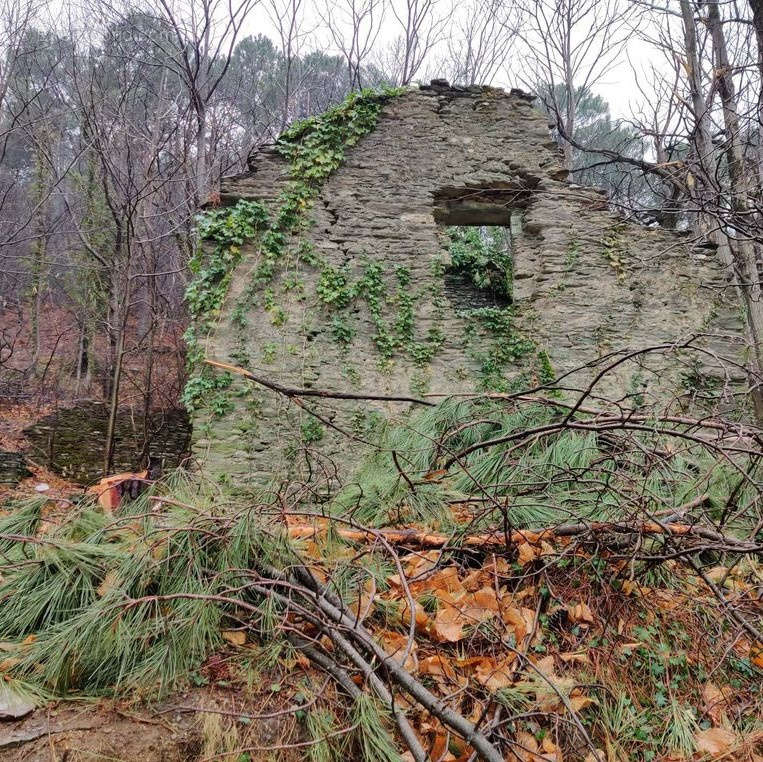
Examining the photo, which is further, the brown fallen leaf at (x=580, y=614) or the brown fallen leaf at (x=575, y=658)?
the brown fallen leaf at (x=580, y=614)

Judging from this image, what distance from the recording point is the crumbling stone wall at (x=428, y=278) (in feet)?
18.3

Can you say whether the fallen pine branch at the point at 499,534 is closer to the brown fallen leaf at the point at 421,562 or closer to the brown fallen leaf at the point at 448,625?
the brown fallen leaf at the point at 421,562

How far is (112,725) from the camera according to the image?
5.50ft

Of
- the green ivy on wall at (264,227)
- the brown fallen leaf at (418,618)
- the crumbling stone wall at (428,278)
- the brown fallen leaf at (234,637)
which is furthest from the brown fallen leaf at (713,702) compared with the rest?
the green ivy on wall at (264,227)

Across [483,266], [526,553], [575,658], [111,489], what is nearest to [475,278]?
[483,266]

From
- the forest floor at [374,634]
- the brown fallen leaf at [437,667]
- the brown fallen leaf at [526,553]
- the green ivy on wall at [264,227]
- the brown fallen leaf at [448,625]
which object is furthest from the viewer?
the green ivy on wall at [264,227]

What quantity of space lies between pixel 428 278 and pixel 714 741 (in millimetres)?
4760

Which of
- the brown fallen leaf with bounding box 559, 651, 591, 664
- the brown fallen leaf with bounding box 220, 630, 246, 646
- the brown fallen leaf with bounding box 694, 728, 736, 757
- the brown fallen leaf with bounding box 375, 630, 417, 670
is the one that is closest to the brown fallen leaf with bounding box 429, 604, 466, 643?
the brown fallen leaf with bounding box 375, 630, 417, 670

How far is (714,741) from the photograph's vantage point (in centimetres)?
195

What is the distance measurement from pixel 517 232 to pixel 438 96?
190 centimetres

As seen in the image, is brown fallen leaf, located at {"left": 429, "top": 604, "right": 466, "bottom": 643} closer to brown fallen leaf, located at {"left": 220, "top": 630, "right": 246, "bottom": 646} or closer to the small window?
brown fallen leaf, located at {"left": 220, "top": 630, "right": 246, "bottom": 646}

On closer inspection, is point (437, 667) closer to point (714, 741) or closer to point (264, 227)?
point (714, 741)

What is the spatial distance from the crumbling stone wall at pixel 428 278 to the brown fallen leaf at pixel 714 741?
386 centimetres

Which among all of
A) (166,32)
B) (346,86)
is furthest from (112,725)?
(346,86)
